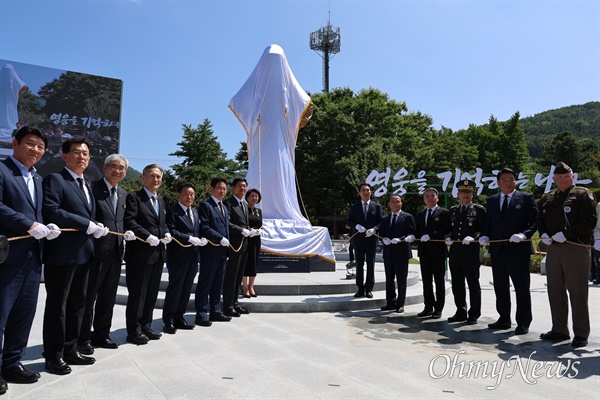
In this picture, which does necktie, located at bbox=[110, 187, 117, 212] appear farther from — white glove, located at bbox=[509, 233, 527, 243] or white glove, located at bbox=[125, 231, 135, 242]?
white glove, located at bbox=[509, 233, 527, 243]

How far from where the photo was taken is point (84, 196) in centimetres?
370

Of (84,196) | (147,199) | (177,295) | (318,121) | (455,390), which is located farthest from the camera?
(318,121)

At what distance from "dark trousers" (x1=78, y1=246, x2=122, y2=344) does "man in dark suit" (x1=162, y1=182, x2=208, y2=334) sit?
2.59ft

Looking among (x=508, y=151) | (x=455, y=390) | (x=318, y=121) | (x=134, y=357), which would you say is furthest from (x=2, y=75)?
(x=508, y=151)

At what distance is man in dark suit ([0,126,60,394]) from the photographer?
2989 millimetres

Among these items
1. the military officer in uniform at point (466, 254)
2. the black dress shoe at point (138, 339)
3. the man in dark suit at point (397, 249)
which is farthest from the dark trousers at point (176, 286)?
the military officer in uniform at point (466, 254)

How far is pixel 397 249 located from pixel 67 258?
181 inches

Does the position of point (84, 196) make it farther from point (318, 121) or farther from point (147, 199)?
point (318, 121)

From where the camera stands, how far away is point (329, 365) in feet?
12.2

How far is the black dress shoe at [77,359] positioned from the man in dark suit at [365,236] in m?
4.23

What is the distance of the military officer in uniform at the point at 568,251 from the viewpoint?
463cm

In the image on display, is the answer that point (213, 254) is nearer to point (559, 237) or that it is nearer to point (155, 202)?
point (155, 202)

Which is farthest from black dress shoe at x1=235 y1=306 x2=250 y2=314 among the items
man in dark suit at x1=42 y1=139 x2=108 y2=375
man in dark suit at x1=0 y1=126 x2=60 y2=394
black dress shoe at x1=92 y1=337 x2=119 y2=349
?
man in dark suit at x1=0 y1=126 x2=60 y2=394

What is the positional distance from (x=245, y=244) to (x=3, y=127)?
18.4 meters
